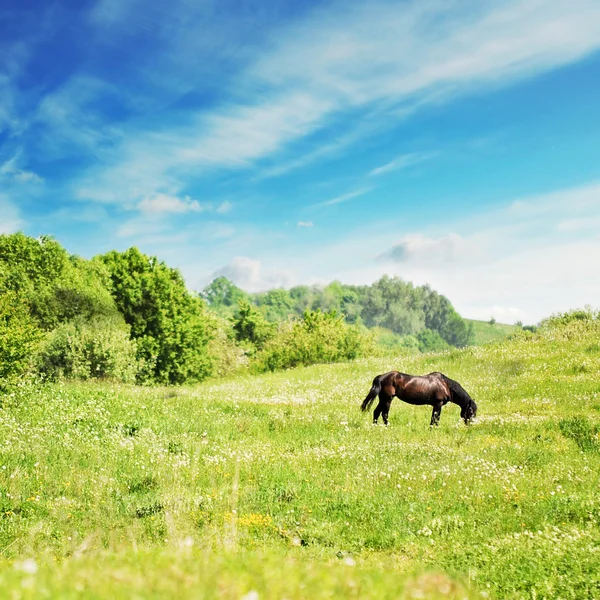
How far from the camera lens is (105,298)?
52.7 meters

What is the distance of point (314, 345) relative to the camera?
2714 inches

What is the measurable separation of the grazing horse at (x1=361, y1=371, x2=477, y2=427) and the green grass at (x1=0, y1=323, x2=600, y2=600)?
0.66m

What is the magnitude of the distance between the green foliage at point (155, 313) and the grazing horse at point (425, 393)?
42.5 m

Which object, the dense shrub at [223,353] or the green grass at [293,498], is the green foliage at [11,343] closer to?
the green grass at [293,498]

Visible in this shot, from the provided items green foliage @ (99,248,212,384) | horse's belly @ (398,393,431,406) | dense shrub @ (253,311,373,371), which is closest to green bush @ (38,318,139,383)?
green foliage @ (99,248,212,384)

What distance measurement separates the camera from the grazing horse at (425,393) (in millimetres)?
19812

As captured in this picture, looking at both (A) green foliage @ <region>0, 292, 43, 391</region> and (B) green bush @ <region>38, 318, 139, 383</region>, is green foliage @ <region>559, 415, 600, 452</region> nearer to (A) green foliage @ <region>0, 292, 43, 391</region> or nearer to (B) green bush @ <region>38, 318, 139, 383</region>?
(A) green foliage @ <region>0, 292, 43, 391</region>

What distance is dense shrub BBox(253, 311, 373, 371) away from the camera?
225 ft

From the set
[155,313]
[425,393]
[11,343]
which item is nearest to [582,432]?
Result: [425,393]

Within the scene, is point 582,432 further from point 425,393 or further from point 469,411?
point 425,393

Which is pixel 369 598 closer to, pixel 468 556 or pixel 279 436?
pixel 468 556

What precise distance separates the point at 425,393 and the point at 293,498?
9954 mm

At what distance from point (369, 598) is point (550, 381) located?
78.2 ft

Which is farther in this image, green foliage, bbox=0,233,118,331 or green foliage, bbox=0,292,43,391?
green foliage, bbox=0,233,118,331
